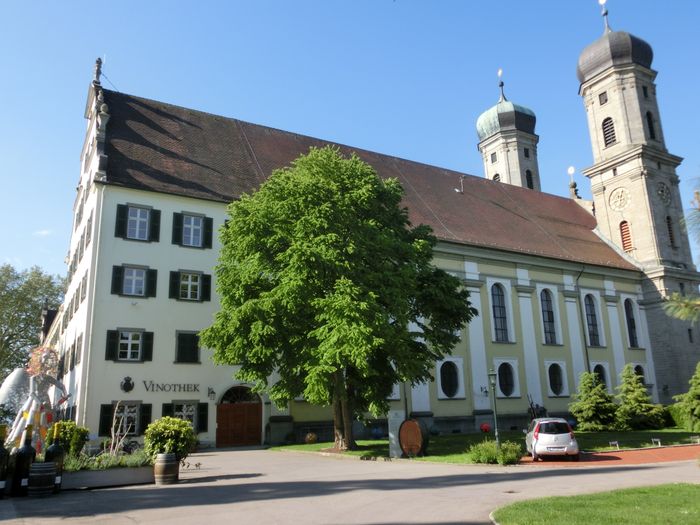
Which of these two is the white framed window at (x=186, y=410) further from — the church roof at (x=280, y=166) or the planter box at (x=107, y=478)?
the planter box at (x=107, y=478)

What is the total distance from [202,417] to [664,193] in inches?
1537

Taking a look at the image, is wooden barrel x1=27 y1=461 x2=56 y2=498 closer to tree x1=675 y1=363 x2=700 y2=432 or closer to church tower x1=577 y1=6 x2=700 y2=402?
tree x1=675 y1=363 x2=700 y2=432

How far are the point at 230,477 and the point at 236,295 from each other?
768cm

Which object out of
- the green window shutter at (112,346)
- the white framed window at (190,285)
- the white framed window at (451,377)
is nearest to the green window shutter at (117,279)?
the green window shutter at (112,346)

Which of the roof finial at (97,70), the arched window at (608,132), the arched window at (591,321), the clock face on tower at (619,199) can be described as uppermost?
the arched window at (608,132)

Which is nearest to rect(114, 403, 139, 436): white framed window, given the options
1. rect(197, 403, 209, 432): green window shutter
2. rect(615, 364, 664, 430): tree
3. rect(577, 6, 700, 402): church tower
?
rect(197, 403, 209, 432): green window shutter

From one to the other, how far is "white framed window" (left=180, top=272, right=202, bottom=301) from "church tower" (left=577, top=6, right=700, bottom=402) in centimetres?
3342

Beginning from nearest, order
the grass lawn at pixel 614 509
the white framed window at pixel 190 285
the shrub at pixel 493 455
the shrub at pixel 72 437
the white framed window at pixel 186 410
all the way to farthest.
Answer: the grass lawn at pixel 614 509 → the shrub at pixel 493 455 → the shrub at pixel 72 437 → the white framed window at pixel 186 410 → the white framed window at pixel 190 285

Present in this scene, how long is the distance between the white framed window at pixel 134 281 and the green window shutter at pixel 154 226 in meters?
1.60

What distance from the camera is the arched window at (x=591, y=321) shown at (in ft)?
137

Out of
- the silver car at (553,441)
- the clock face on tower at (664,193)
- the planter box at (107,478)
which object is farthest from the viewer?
the clock face on tower at (664,193)

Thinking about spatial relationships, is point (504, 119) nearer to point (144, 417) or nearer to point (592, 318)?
point (592, 318)

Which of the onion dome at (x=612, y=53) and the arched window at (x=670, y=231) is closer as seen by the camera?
the arched window at (x=670, y=231)

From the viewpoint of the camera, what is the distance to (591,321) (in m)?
42.2
